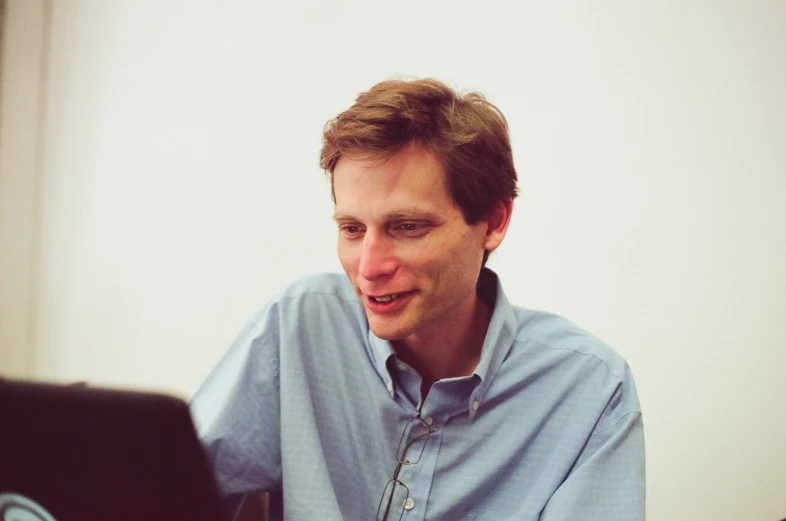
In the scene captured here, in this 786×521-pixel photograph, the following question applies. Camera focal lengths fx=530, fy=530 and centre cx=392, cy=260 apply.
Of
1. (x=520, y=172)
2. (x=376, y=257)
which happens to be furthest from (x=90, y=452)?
(x=520, y=172)

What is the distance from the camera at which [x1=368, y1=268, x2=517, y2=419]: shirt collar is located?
0.93 metres

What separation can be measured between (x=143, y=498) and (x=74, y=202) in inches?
56.7

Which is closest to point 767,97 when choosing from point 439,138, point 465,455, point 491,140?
point 491,140

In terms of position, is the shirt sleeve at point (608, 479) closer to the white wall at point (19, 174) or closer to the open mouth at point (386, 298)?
the open mouth at point (386, 298)

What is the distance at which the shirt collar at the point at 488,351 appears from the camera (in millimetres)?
931

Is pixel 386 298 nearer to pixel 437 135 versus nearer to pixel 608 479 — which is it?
pixel 437 135

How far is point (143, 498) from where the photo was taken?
1.07 ft

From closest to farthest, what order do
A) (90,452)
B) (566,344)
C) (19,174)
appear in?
(90,452)
(566,344)
(19,174)

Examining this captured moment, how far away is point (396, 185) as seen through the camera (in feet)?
2.87

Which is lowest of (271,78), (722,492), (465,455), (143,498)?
(722,492)

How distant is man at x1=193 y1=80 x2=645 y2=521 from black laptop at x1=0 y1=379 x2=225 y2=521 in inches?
22.0

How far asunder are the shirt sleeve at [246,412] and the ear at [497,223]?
433 mm

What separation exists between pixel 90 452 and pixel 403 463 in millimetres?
676

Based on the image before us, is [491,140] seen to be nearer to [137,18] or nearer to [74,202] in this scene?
[137,18]
